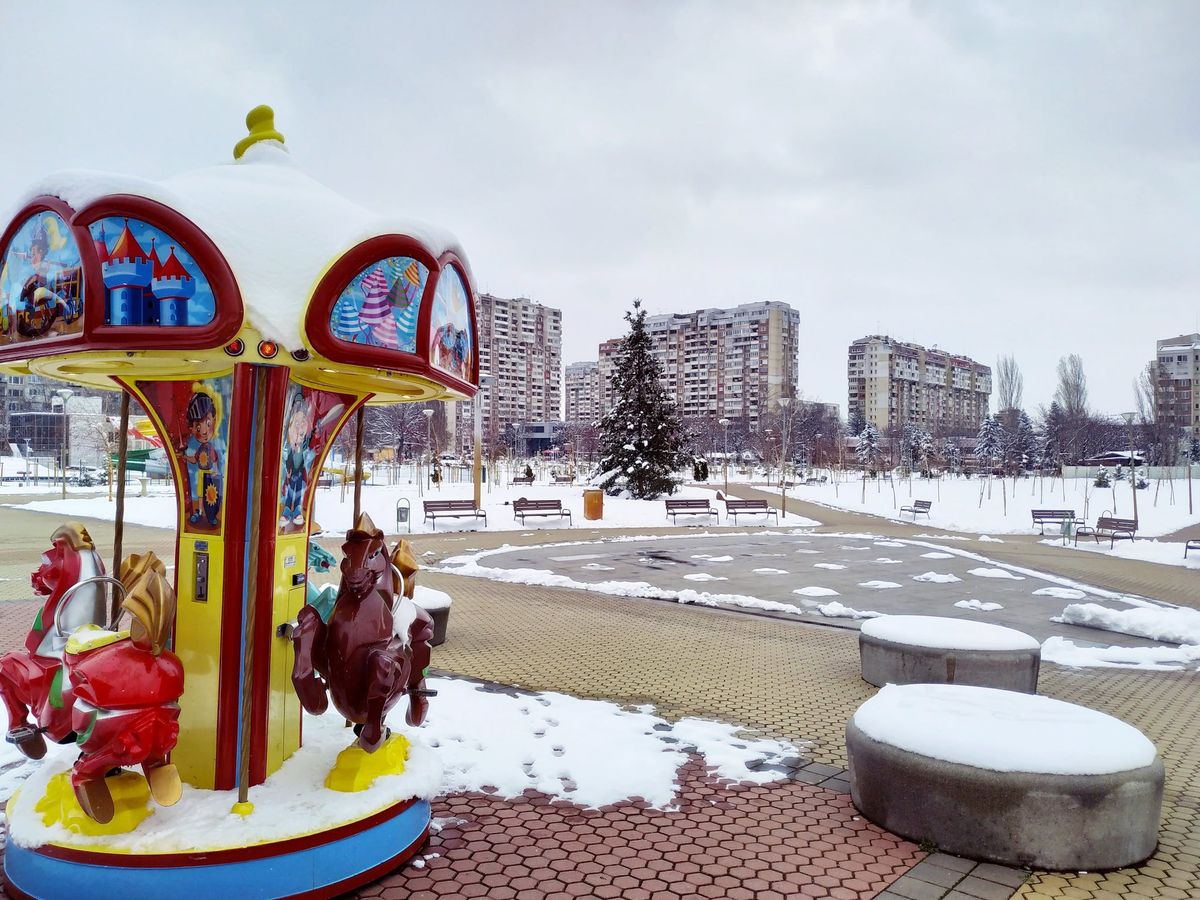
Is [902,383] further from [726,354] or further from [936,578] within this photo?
[936,578]

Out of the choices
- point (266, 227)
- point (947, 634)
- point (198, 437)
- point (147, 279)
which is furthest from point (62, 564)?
point (947, 634)

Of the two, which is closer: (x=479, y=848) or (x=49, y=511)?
(x=479, y=848)

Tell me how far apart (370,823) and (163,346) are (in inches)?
99.3

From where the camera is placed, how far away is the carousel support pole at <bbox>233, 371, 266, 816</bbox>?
3.88 meters

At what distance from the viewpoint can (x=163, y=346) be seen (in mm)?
3756

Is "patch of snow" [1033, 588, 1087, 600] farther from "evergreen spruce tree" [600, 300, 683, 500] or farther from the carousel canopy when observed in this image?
"evergreen spruce tree" [600, 300, 683, 500]

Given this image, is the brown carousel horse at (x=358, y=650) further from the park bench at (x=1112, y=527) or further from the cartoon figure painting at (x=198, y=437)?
the park bench at (x=1112, y=527)

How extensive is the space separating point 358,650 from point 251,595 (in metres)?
0.61

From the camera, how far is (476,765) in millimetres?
5414

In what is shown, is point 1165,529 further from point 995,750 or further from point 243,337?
point 243,337

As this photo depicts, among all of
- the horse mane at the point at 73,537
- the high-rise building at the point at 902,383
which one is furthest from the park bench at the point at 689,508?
the high-rise building at the point at 902,383

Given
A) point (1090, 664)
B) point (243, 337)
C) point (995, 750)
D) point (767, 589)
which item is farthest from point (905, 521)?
point (243, 337)

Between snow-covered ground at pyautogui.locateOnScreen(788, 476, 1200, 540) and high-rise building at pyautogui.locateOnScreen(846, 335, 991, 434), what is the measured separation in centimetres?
5872

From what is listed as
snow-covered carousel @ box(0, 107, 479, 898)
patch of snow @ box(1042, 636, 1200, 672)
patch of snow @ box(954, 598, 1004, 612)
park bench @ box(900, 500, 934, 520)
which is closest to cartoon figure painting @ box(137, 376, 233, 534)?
snow-covered carousel @ box(0, 107, 479, 898)
